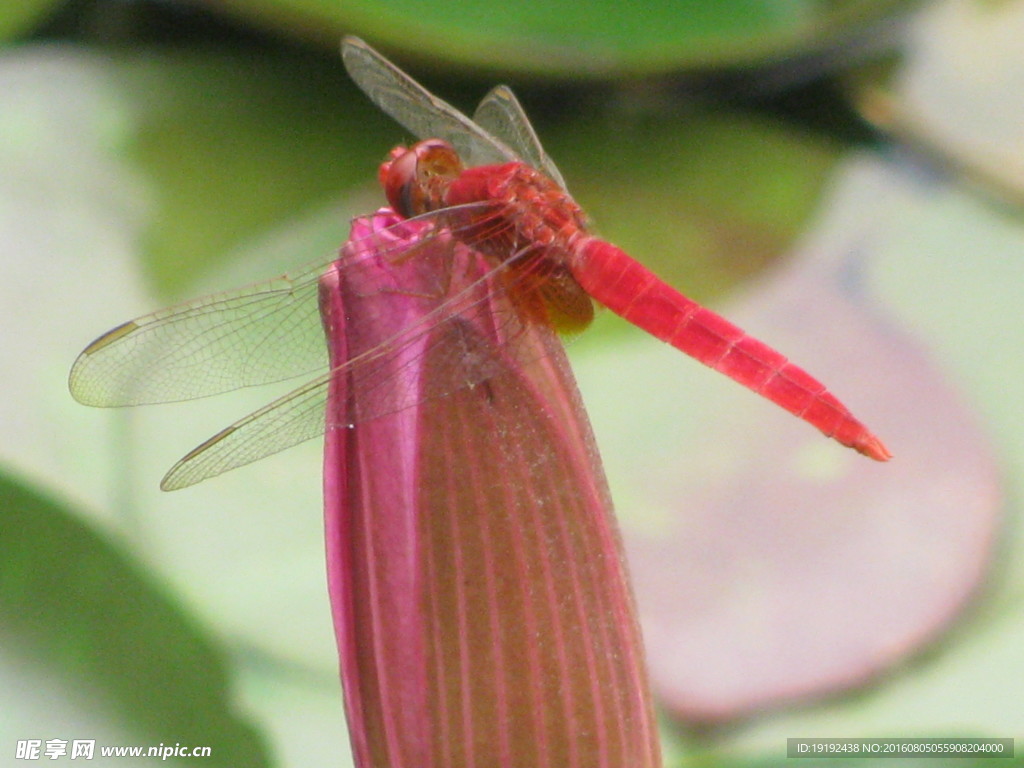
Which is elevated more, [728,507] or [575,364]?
[575,364]

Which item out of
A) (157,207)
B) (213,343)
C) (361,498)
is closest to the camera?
(361,498)

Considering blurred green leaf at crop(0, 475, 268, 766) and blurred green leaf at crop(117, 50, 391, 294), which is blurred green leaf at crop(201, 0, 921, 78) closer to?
blurred green leaf at crop(117, 50, 391, 294)

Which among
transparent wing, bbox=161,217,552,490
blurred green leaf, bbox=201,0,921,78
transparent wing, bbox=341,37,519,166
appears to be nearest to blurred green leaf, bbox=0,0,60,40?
blurred green leaf, bbox=201,0,921,78

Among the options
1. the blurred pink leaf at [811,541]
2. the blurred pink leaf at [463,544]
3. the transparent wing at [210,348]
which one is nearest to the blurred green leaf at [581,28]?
the blurred pink leaf at [811,541]

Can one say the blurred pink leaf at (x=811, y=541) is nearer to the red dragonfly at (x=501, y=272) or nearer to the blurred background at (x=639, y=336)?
the blurred background at (x=639, y=336)

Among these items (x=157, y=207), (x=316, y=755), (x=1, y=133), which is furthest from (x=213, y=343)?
(x=1, y=133)

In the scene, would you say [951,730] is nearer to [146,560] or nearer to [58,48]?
[146,560]

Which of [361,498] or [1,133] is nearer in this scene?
[361,498]

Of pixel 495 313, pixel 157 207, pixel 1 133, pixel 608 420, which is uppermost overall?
pixel 1 133
